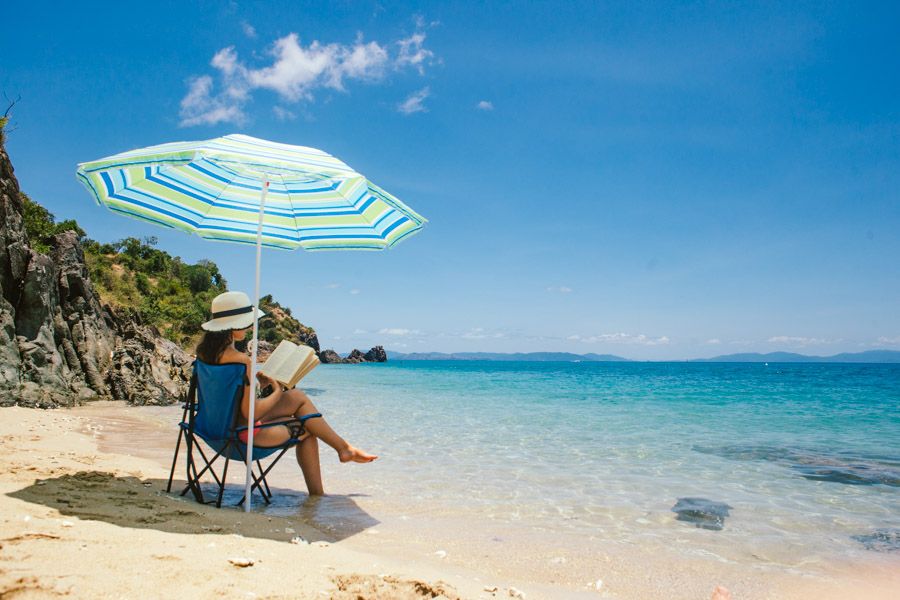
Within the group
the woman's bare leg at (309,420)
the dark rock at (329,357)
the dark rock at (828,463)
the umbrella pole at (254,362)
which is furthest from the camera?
the dark rock at (329,357)

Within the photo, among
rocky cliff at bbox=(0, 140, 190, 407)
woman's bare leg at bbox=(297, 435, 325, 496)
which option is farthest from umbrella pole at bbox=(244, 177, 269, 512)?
rocky cliff at bbox=(0, 140, 190, 407)

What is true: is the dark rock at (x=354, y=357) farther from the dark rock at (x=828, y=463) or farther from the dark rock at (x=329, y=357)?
the dark rock at (x=828, y=463)

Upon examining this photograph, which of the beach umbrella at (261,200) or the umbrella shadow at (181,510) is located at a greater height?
the beach umbrella at (261,200)

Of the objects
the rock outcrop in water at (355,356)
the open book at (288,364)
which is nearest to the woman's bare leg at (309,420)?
the open book at (288,364)

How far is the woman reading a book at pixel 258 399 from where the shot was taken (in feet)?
14.1

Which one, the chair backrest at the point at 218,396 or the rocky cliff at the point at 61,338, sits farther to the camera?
the rocky cliff at the point at 61,338

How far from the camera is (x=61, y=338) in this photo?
11.1 meters

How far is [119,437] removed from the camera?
788cm

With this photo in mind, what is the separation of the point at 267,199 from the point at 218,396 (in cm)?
182

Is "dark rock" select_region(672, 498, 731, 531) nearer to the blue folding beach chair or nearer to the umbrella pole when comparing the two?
the blue folding beach chair

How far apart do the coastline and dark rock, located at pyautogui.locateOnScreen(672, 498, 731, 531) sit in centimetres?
88

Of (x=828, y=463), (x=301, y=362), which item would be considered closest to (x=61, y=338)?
(x=301, y=362)

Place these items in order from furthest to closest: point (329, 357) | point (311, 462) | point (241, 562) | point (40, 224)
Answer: point (329, 357) → point (40, 224) → point (311, 462) → point (241, 562)

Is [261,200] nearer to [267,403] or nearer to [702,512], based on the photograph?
[267,403]
